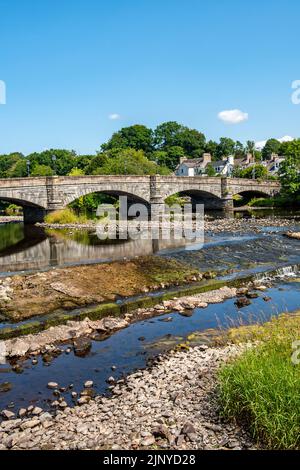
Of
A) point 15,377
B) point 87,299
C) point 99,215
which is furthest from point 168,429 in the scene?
point 99,215

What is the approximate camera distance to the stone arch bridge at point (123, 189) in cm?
5041

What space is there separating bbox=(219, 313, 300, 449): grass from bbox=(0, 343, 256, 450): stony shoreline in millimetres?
357

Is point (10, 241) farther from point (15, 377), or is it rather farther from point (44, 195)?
point (15, 377)

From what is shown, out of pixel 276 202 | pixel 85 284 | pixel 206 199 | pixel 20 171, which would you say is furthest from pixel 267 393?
pixel 20 171

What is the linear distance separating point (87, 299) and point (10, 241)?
23.1 meters

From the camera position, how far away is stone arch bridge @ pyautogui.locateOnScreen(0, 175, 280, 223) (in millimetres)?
50406

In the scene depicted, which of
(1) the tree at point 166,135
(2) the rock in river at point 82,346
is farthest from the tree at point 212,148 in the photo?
(2) the rock in river at point 82,346

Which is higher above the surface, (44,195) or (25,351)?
(44,195)

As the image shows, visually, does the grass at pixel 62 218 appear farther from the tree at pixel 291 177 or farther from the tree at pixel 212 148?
the tree at pixel 212 148

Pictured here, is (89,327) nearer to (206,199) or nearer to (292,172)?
(292,172)

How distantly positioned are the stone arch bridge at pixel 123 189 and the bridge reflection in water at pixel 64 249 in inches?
420

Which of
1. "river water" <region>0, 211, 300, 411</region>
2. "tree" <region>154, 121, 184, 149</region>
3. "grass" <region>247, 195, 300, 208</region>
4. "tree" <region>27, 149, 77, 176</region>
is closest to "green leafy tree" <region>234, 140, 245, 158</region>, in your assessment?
"tree" <region>154, 121, 184, 149</region>

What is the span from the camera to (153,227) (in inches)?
1806

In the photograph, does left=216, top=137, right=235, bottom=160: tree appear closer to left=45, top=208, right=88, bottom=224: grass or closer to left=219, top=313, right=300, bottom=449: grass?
left=45, top=208, right=88, bottom=224: grass
